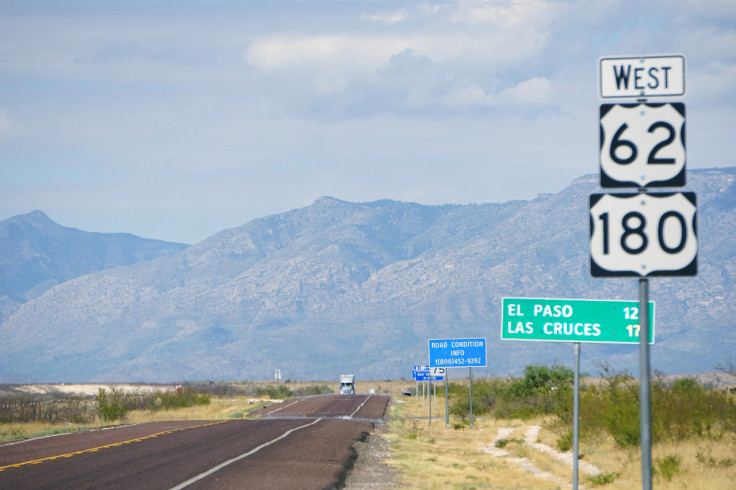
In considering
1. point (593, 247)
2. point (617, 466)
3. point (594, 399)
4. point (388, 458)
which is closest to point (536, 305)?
point (593, 247)

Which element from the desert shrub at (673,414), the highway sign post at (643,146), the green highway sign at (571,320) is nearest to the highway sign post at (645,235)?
the highway sign post at (643,146)

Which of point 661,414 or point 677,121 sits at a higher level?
point 677,121

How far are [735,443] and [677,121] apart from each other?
15.2 metres

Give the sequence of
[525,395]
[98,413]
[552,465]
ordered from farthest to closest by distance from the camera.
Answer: [525,395]
[98,413]
[552,465]

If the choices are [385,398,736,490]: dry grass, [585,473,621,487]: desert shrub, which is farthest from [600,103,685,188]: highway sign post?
[585,473,621,487]: desert shrub

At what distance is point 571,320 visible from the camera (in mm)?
14898

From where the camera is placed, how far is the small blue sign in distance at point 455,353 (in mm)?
43500

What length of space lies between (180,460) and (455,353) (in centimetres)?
2332

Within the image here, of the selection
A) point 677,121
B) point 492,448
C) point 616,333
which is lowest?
point 492,448

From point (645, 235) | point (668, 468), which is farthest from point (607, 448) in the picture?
point (645, 235)

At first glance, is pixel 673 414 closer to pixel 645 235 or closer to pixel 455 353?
pixel 645 235

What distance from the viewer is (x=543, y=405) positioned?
156 ft

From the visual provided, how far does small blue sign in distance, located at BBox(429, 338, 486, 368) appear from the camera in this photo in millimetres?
43500

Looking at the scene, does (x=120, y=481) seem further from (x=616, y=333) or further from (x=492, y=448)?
(x=492, y=448)
